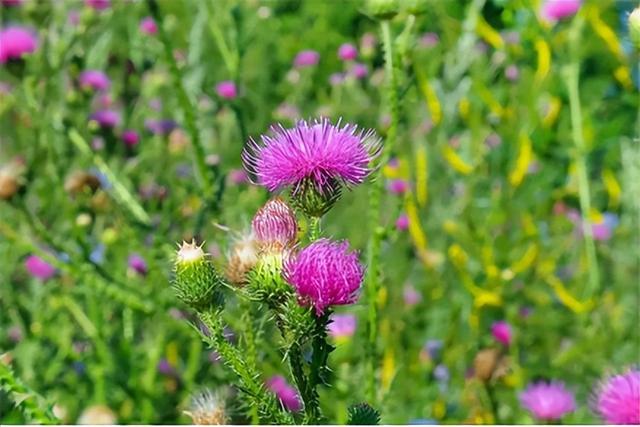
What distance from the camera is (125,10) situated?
1.97 metres

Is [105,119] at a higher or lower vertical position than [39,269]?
higher

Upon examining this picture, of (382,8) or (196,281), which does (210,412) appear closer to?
(196,281)

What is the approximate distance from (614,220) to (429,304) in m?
0.41

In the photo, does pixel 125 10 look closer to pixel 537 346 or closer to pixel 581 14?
pixel 581 14

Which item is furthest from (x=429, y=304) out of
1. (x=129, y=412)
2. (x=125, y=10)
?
(x=125, y=10)

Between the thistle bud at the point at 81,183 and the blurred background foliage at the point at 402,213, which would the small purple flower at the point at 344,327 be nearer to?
the blurred background foliage at the point at 402,213

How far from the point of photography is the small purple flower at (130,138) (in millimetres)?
1735

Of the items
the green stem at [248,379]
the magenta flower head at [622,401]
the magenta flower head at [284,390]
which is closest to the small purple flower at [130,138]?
the magenta flower head at [284,390]

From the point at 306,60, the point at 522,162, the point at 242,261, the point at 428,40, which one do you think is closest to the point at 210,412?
the point at 242,261

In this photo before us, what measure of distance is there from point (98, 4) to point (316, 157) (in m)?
1.26

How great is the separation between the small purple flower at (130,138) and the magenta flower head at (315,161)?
1.14 metres

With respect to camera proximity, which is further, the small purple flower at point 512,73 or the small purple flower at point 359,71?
the small purple flower at point 359,71

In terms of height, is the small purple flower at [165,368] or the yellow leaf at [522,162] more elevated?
the yellow leaf at [522,162]

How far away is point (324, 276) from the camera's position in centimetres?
55
